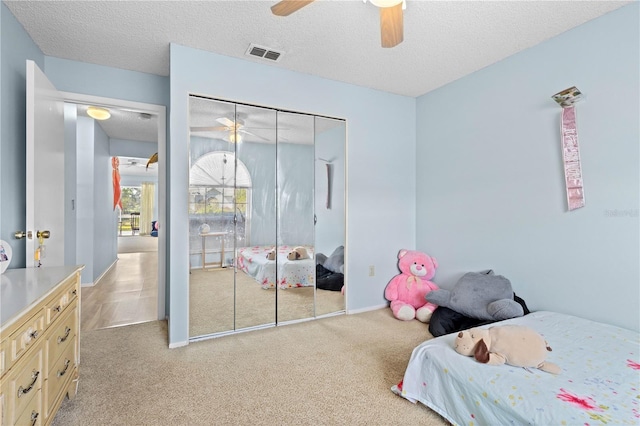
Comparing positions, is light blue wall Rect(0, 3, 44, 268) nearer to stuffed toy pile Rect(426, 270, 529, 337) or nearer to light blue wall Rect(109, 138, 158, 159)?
stuffed toy pile Rect(426, 270, 529, 337)

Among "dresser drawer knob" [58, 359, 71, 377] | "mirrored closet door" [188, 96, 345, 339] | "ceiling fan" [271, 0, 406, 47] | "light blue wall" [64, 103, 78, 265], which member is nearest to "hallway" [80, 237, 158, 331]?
"light blue wall" [64, 103, 78, 265]

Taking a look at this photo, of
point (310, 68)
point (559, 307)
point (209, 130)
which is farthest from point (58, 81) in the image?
point (559, 307)

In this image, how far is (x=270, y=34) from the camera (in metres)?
2.48

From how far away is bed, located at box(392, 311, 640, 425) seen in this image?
133 cm

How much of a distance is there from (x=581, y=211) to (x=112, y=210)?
7299 millimetres

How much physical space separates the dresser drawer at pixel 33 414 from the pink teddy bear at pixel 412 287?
2811mm

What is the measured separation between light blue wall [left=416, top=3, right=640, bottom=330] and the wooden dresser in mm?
3306

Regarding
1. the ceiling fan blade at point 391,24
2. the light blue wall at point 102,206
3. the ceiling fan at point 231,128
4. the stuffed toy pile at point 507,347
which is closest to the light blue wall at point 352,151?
the ceiling fan at point 231,128

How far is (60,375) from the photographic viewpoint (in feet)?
5.43

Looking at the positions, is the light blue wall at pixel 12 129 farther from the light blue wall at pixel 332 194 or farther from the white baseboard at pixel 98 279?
the light blue wall at pixel 332 194

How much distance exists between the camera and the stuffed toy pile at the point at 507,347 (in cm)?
163

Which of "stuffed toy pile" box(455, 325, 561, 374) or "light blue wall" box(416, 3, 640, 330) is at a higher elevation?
"light blue wall" box(416, 3, 640, 330)

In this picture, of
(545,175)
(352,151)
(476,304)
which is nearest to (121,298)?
(352,151)

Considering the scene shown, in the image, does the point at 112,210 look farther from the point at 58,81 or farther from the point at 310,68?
the point at 310,68
